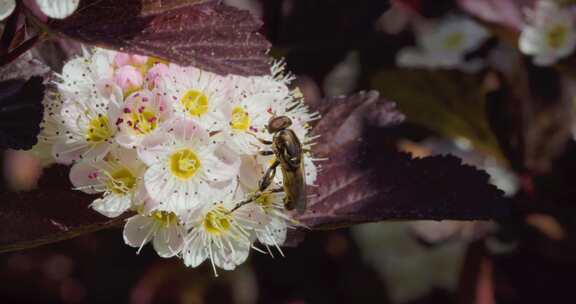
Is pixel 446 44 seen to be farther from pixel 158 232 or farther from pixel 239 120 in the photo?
pixel 158 232

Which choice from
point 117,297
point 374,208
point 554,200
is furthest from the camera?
point 117,297

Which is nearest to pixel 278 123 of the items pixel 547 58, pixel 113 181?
pixel 113 181

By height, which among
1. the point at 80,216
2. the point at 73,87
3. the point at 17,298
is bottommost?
the point at 17,298

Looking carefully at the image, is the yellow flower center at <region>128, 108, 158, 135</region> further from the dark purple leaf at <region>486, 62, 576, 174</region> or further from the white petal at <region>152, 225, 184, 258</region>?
the dark purple leaf at <region>486, 62, 576, 174</region>

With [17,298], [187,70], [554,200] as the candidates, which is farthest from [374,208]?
[17,298]

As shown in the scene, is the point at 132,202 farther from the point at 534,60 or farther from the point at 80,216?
the point at 534,60

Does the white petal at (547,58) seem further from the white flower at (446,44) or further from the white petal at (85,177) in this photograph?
the white petal at (85,177)
